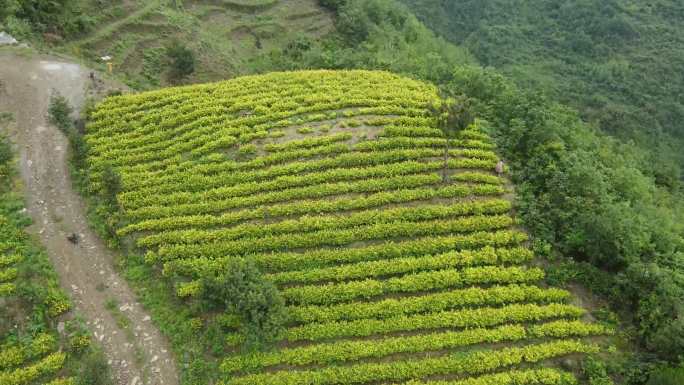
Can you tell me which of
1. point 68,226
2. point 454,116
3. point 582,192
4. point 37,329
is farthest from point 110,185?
point 582,192

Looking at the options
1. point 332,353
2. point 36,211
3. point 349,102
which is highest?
point 349,102

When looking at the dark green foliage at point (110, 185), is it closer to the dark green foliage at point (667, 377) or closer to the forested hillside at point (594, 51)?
the dark green foliage at point (667, 377)

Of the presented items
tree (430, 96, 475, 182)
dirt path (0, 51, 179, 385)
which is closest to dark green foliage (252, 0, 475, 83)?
tree (430, 96, 475, 182)

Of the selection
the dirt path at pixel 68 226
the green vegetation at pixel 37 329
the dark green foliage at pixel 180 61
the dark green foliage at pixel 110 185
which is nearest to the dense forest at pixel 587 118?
the dirt path at pixel 68 226

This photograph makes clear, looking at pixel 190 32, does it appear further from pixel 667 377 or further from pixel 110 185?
pixel 667 377

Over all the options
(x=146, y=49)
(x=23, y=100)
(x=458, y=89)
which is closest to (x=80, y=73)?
(x=23, y=100)

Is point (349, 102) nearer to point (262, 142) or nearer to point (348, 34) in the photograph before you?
point (262, 142)
